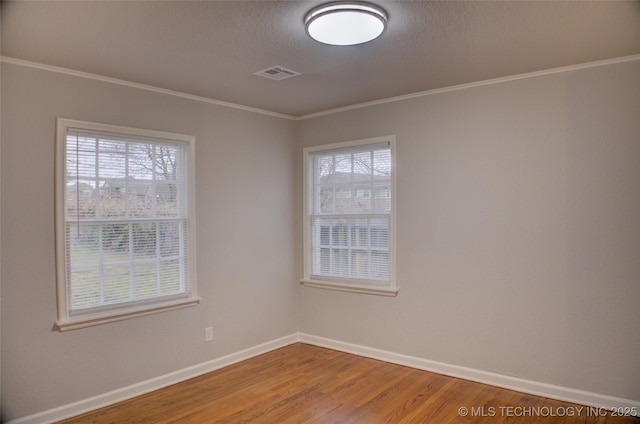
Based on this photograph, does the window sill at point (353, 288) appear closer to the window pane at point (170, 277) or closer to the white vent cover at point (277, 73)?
the window pane at point (170, 277)

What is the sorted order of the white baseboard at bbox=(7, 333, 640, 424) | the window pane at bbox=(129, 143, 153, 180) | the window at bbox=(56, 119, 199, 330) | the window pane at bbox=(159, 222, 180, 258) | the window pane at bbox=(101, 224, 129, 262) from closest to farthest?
the white baseboard at bbox=(7, 333, 640, 424), the window at bbox=(56, 119, 199, 330), the window pane at bbox=(101, 224, 129, 262), the window pane at bbox=(129, 143, 153, 180), the window pane at bbox=(159, 222, 180, 258)

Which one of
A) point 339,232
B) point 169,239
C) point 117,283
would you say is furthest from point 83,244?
point 339,232

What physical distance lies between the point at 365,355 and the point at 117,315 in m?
2.25

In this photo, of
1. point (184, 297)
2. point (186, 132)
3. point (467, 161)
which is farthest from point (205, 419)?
point (467, 161)

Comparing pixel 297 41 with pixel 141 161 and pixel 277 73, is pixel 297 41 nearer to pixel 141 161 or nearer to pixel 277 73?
pixel 277 73

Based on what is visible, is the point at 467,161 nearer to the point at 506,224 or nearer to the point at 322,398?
the point at 506,224

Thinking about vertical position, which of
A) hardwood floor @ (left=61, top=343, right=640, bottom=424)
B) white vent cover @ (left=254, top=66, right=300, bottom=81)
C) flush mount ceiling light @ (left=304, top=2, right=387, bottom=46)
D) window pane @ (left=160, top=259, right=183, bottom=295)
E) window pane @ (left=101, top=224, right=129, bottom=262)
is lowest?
hardwood floor @ (left=61, top=343, right=640, bottom=424)

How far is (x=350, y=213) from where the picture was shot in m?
4.40

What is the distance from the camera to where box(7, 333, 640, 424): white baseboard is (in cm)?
303

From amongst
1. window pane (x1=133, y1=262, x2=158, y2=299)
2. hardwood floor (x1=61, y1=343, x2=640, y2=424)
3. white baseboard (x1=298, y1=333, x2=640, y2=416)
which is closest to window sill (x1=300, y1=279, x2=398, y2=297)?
white baseboard (x1=298, y1=333, x2=640, y2=416)

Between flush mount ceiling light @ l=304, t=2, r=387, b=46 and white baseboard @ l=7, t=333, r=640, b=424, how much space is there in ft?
8.99

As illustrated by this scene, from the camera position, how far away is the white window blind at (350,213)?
13.7ft

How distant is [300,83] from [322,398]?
2445 mm

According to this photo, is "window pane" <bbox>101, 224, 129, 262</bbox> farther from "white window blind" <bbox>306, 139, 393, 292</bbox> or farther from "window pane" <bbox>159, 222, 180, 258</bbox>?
"white window blind" <bbox>306, 139, 393, 292</bbox>
